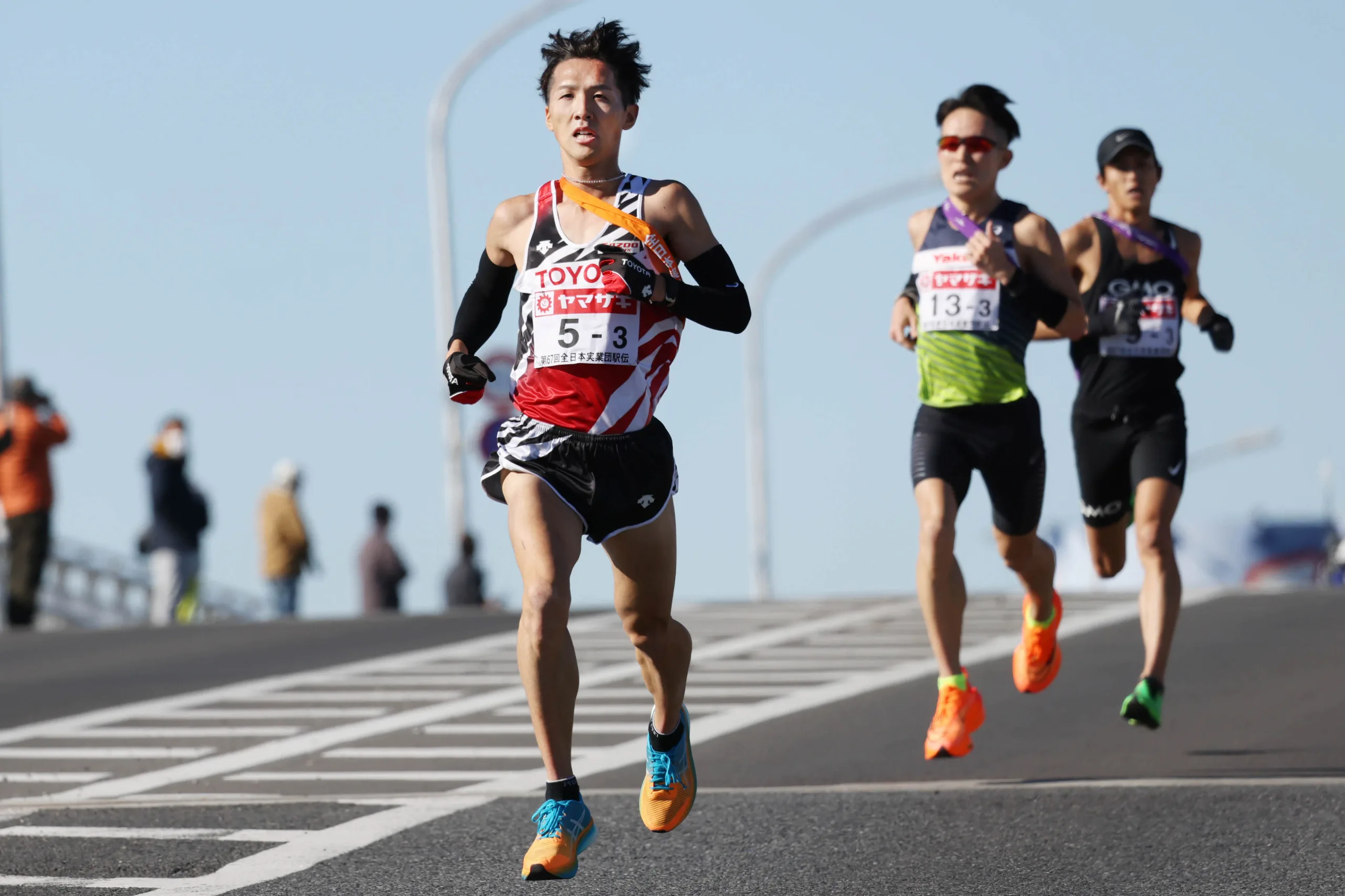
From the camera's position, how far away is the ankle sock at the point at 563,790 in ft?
18.2

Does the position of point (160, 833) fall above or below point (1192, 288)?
below

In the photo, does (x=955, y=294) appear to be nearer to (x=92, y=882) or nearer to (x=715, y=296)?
(x=715, y=296)

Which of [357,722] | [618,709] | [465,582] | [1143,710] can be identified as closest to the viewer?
[1143,710]

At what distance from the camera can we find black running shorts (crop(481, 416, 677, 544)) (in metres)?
5.77

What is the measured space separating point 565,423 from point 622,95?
95 centimetres

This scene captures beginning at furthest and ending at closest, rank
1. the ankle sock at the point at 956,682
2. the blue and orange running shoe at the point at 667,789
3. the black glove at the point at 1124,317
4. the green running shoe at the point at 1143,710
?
the black glove at the point at 1124,317, the green running shoe at the point at 1143,710, the ankle sock at the point at 956,682, the blue and orange running shoe at the point at 667,789

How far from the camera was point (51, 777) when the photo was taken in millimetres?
8734

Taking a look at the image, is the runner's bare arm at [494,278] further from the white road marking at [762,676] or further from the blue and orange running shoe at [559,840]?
the white road marking at [762,676]

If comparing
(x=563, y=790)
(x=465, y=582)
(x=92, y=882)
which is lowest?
(x=465, y=582)

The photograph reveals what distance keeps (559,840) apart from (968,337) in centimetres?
332

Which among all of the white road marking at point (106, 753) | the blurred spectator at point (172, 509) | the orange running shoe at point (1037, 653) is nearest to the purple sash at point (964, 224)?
the orange running shoe at point (1037, 653)

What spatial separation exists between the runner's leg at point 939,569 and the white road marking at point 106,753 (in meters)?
3.37

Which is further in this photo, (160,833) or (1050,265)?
(1050,265)

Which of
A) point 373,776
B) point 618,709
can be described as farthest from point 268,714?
point 373,776
